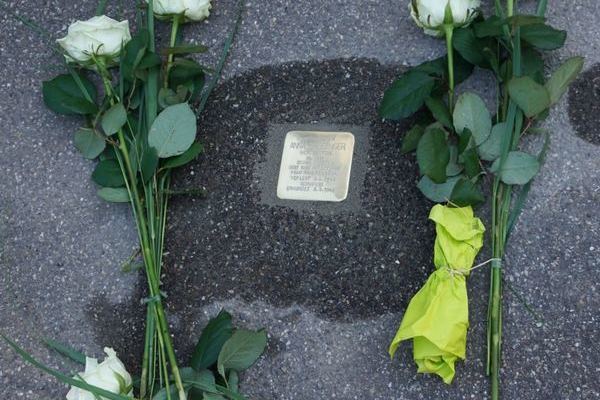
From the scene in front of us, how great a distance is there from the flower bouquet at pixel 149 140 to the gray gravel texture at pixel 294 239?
2.2 inches

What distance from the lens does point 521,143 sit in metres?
1.43

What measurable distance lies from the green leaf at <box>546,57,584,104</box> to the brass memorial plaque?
37 centimetres

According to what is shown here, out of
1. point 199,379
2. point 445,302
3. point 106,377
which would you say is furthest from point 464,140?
point 106,377

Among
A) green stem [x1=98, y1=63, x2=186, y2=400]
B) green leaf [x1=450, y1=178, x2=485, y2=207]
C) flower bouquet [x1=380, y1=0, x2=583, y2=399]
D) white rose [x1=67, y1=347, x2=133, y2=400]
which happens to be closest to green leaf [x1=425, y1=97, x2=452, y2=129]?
flower bouquet [x1=380, y1=0, x2=583, y2=399]

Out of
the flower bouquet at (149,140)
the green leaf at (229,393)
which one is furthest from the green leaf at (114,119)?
the green leaf at (229,393)

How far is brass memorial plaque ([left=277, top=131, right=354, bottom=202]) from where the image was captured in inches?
58.4

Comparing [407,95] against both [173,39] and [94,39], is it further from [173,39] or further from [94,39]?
[94,39]

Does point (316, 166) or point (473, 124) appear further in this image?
point (316, 166)

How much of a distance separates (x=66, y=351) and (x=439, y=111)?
812 millimetres

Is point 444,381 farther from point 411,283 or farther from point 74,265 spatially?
point 74,265

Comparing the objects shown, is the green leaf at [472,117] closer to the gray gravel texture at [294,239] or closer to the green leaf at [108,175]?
the gray gravel texture at [294,239]

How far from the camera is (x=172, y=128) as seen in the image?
57.9 inches

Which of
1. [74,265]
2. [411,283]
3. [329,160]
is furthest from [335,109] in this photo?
[74,265]

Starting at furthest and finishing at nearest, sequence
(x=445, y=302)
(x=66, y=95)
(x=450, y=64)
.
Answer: (x=66, y=95) → (x=450, y=64) → (x=445, y=302)
